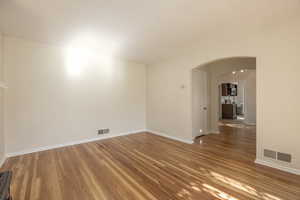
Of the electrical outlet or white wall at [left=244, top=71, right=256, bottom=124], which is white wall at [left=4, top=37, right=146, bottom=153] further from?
white wall at [left=244, top=71, right=256, bottom=124]

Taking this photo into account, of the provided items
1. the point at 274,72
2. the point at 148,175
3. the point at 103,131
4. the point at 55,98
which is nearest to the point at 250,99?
the point at 274,72

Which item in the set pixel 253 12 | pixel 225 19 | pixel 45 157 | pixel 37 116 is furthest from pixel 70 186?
pixel 253 12

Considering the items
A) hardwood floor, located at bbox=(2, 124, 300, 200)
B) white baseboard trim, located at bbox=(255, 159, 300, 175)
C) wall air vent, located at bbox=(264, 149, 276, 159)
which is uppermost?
wall air vent, located at bbox=(264, 149, 276, 159)

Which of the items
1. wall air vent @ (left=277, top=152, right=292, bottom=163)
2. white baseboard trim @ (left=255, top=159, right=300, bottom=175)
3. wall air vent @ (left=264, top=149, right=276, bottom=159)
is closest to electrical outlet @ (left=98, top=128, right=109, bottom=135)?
white baseboard trim @ (left=255, top=159, right=300, bottom=175)

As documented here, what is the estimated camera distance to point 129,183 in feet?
7.44

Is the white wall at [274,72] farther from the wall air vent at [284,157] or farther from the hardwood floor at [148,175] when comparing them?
the hardwood floor at [148,175]

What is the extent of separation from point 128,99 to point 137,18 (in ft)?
10.7

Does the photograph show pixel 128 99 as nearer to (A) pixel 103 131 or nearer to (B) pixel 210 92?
(A) pixel 103 131

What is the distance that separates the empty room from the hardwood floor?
0.9 inches

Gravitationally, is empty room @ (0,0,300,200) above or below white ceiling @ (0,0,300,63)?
below

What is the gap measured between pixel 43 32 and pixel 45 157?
298 centimetres

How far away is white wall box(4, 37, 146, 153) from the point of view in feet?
11.1

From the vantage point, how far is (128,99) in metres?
5.46

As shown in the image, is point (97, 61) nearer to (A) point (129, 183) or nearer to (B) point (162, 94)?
(B) point (162, 94)
